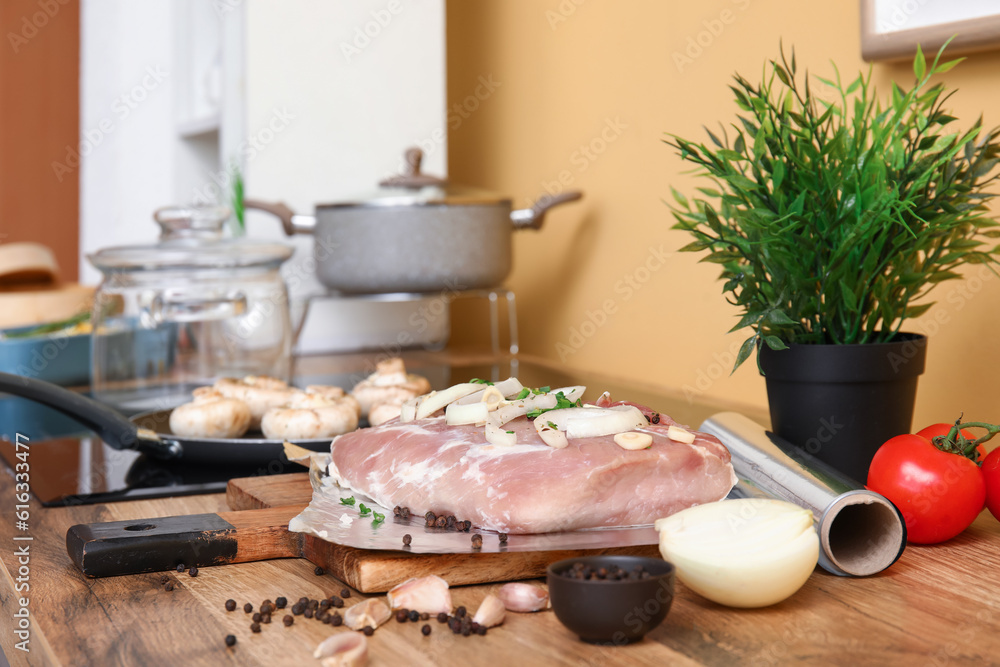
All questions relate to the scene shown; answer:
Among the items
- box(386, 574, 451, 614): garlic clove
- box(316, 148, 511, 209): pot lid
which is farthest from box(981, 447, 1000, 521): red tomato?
box(316, 148, 511, 209): pot lid

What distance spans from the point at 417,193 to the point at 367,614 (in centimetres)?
130

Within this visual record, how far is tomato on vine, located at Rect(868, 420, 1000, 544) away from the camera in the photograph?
77 cm

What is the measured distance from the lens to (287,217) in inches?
76.2

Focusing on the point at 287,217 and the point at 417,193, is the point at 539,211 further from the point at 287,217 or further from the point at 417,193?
the point at 287,217

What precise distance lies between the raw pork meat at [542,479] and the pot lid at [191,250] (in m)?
0.74

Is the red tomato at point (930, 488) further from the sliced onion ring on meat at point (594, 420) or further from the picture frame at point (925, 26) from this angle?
the picture frame at point (925, 26)

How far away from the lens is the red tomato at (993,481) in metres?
0.81

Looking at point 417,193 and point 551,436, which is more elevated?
point 417,193

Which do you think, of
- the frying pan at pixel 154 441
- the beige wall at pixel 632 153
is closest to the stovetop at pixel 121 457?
the frying pan at pixel 154 441

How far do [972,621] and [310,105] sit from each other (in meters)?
1.76

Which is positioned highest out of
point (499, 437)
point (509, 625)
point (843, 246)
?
point (843, 246)

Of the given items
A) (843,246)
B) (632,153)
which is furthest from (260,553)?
(632,153)

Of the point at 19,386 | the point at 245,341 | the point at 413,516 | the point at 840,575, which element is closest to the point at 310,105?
the point at 245,341

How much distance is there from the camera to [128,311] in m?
1.49
